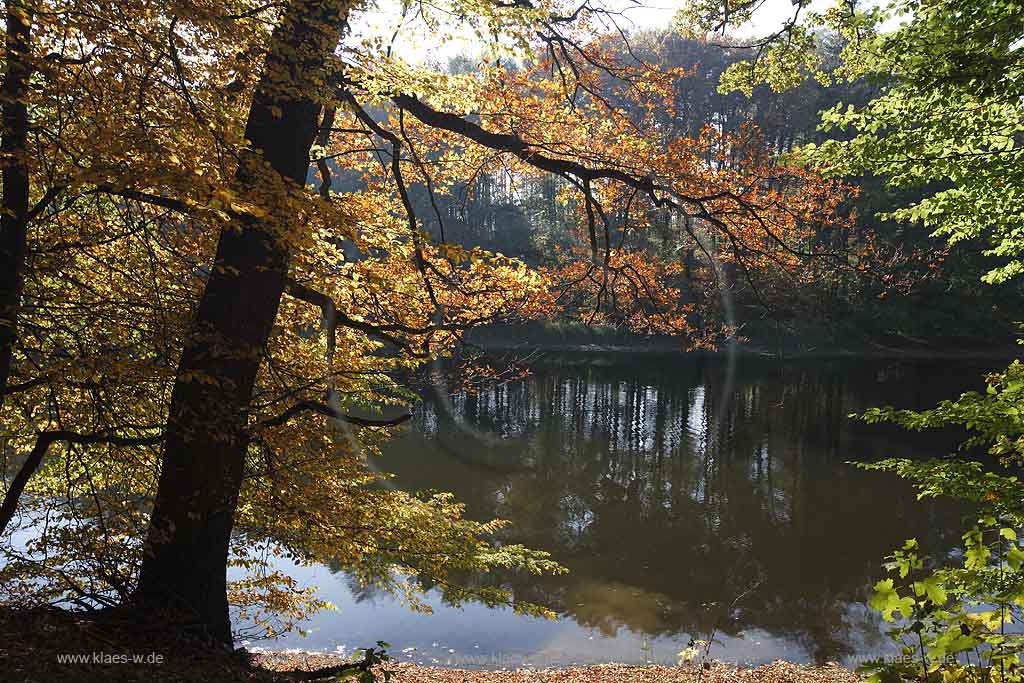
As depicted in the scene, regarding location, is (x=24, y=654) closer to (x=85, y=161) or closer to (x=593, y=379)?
(x=85, y=161)

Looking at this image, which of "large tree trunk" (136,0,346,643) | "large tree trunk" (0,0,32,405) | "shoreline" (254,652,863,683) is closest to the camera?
"large tree trunk" (0,0,32,405)

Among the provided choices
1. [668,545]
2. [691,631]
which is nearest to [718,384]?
[668,545]

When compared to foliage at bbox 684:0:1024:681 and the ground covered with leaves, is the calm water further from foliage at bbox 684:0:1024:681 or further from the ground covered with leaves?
the ground covered with leaves

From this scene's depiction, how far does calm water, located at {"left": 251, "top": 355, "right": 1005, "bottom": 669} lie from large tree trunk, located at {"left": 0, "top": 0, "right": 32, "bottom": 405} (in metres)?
5.77

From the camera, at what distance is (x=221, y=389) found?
4582mm

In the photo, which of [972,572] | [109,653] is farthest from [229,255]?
[972,572]

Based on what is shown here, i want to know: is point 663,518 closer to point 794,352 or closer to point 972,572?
point 972,572

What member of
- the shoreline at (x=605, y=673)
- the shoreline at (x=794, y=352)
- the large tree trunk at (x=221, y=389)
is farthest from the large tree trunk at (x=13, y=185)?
the shoreline at (x=794, y=352)

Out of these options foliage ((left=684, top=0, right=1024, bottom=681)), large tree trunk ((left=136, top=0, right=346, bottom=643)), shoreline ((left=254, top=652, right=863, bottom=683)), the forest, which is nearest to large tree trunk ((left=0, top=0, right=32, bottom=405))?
the forest

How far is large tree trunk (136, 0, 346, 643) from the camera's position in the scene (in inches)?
174

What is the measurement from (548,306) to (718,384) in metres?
21.4

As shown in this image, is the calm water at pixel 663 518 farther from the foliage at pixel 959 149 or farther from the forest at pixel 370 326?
the foliage at pixel 959 149

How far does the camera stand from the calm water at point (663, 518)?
9500 mm

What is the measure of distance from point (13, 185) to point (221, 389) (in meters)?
1.62
